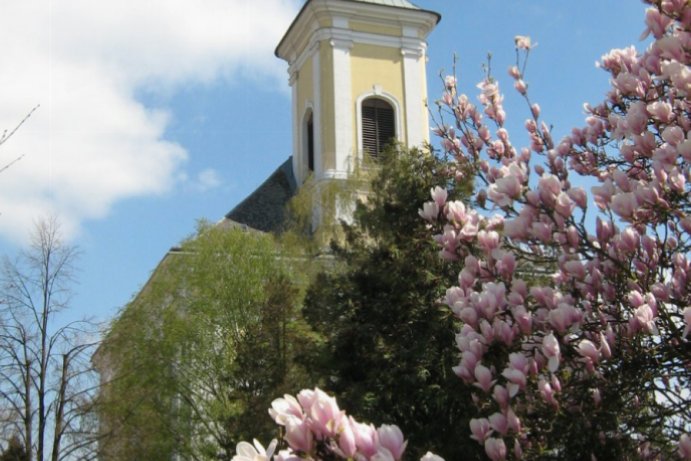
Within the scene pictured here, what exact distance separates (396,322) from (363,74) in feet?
72.5

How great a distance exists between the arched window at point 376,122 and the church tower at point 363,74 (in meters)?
0.03

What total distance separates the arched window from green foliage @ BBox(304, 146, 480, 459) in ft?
64.9

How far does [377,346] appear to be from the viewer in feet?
26.3

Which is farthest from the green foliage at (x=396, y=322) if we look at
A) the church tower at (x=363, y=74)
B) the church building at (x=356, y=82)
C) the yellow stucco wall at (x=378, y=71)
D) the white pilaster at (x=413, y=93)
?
the yellow stucco wall at (x=378, y=71)

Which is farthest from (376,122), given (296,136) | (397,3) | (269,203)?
(269,203)

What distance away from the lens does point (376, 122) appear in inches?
1160

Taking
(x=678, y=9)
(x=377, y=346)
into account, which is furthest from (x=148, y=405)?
(x=678, y=9)

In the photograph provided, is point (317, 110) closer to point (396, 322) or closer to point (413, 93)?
point (413, 93)

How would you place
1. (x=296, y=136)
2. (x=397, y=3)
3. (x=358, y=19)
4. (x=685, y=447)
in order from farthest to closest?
1. (x=296, y=136)
2. (x=397, y=3)
3. (x=358, y=19)
4. (x=685, y=447)

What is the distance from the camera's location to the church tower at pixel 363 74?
94.8 ft

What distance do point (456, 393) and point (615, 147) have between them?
2326 mm

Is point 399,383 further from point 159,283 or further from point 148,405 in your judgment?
point 159,283

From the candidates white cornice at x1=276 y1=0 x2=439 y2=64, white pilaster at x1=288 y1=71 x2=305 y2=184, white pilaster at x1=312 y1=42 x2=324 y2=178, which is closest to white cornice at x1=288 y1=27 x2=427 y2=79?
white cornice at x1=276 y1=0 x2=439 y2=64

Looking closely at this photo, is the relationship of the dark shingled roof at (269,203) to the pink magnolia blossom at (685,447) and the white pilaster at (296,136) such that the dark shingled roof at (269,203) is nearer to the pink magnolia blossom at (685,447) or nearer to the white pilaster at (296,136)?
the white pilaster at (296,136)
